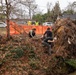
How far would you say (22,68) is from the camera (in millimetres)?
14188

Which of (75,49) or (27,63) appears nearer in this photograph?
(27,63)

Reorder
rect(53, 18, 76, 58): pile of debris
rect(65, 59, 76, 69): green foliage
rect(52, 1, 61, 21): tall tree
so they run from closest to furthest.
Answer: rect(65, 59, 76, 69): green foliage → rect(53, 18, 76, 58): pile of debris → rect(52, 1, 61, 21): tall tree

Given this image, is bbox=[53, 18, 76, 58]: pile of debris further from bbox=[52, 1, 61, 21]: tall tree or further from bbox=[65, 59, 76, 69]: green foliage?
bbox=[52, 1, 61, 21]: tall tree

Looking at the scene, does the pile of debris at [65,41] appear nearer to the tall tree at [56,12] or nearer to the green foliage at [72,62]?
the green foliage at [72,62]

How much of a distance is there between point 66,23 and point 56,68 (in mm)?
3460

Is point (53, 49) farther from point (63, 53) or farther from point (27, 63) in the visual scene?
point (27, 63)

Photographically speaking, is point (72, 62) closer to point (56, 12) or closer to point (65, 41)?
point (65, 41)

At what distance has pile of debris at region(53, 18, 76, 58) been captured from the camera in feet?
51.8

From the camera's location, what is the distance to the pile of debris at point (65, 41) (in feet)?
51.8

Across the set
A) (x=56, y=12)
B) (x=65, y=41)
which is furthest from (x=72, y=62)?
(x=56, y=12)

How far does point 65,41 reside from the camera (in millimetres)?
15977

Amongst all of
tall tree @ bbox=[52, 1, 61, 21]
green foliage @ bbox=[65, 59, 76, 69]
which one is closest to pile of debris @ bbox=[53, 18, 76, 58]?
green foliage @ bbox=[65, 59, 76, 69]

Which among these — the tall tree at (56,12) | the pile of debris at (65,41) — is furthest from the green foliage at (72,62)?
the tall tree at (56,12)

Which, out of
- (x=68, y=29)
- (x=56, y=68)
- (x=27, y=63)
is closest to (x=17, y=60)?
(x=27, y=63)
